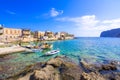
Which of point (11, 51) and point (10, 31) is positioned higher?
point (10, 31)

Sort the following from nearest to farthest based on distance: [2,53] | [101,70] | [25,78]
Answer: [25,78] → [101,70] → [2,53]

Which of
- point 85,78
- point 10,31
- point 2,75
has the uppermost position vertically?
point 10,31

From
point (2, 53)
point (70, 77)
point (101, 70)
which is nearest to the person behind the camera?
point (70, 77)

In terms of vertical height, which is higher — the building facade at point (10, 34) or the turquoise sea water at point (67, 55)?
the building facade at point (10, 34)

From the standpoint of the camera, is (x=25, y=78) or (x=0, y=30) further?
(x=0, y=30)

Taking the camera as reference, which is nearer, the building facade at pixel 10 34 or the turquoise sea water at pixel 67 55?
the turquoise sea water at pixel 67 55

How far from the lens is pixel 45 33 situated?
12362 centimetres

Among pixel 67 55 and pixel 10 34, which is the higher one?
pixel 10 34

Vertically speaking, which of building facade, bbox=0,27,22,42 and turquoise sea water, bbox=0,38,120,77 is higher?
building facade, bbox=0,27,22,42

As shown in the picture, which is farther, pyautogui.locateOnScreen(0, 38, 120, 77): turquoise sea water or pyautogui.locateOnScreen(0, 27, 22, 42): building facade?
pyautogui.locateOnScreen(0, 27, 22, 42): building facade

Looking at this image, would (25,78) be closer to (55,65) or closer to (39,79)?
(39,79)

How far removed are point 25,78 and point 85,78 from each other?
7034mm

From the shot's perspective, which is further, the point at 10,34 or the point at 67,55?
the point at 10,34

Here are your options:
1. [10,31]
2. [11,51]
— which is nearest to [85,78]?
[11,51]
